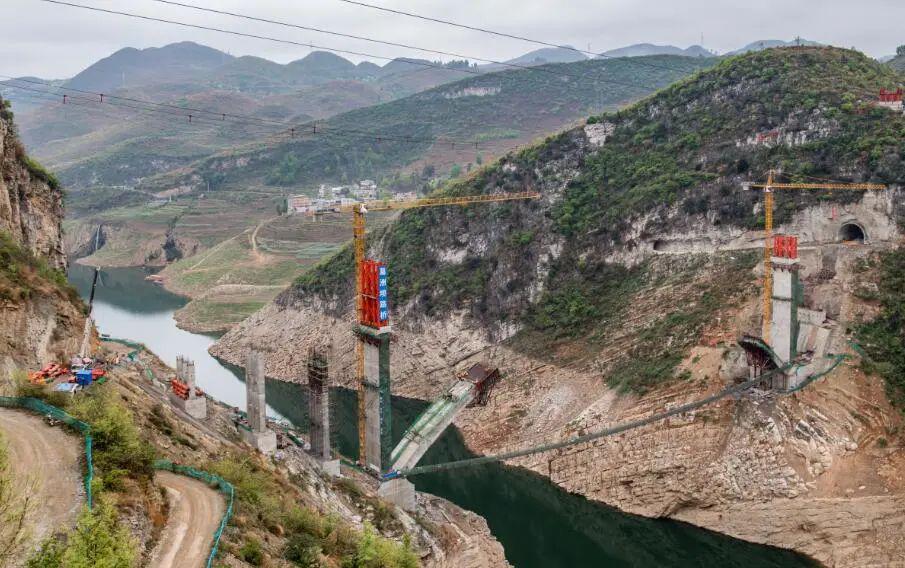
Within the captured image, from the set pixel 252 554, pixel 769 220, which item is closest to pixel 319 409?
pixel 252 554

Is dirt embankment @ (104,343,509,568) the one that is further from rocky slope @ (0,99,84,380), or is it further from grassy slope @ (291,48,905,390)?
grassy slope @ (291,48,905,390)

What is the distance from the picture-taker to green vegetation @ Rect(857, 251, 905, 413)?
125 ft

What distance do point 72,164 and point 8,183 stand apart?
15381 cm

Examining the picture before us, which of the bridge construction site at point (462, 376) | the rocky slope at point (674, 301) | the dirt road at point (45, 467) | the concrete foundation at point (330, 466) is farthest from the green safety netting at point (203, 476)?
the rocky slope at point (674, 301)

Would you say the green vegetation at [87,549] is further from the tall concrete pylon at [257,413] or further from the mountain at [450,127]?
the mountain at [450,127]

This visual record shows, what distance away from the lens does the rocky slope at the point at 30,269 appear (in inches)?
1022

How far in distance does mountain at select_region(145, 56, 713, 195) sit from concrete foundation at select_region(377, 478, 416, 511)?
101555 mm

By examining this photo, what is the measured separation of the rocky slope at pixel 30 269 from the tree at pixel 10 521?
37.2 ft

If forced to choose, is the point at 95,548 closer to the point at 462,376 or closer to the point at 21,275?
the point at 21,275

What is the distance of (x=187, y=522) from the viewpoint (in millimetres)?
18531

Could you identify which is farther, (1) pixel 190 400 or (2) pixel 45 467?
(1) pixel 190 400

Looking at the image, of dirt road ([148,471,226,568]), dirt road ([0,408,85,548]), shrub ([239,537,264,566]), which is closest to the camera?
dirt road ([0,408,85,548])

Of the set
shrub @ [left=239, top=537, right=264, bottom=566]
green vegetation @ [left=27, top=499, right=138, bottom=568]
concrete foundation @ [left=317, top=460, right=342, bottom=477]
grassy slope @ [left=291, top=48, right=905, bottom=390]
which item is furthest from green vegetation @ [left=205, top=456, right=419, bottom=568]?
grassy slope @ [left=291, top=48, right=905, bottom=390]

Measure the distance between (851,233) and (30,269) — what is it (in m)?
42.6
